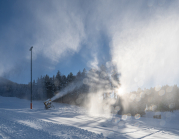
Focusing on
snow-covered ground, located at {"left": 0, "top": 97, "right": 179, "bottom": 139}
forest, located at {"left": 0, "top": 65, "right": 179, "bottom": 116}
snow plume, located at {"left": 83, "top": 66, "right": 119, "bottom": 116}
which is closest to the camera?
snow-covered ground, located at {"left": 0, "top": 97, "right": 179, "bottom": 139}

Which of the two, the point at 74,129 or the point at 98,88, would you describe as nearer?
the point at 74,129

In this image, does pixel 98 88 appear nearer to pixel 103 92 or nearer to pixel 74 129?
pixel 103 92

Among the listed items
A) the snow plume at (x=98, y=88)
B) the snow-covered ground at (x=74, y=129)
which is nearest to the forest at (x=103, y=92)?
the snow plume at (x=98, y=88)

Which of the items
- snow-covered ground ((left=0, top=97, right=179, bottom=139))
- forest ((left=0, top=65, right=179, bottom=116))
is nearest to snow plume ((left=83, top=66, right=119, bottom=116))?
forest ((left=0, top=65, right=179, bottom=116))

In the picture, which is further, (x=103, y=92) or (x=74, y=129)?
(x=103, y=92)

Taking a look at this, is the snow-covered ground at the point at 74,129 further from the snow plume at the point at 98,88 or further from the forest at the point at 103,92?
the snow plume at the point at 98,88

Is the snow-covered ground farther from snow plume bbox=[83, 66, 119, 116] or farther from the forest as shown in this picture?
snow plume bbox=[83, 66, 119, 116]

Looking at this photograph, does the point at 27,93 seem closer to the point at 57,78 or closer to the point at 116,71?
the point at 57,78

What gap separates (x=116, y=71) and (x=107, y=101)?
9.40 meters

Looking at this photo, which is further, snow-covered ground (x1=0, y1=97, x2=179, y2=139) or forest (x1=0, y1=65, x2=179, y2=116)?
forest (x1=0, y1=65, x2=179, y2=116)

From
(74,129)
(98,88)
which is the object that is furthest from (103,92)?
(74,129)

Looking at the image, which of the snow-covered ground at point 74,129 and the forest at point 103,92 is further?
the forest at point 103,92

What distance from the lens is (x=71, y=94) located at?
134 ft

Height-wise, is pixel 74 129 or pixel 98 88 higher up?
pixel 98 88
